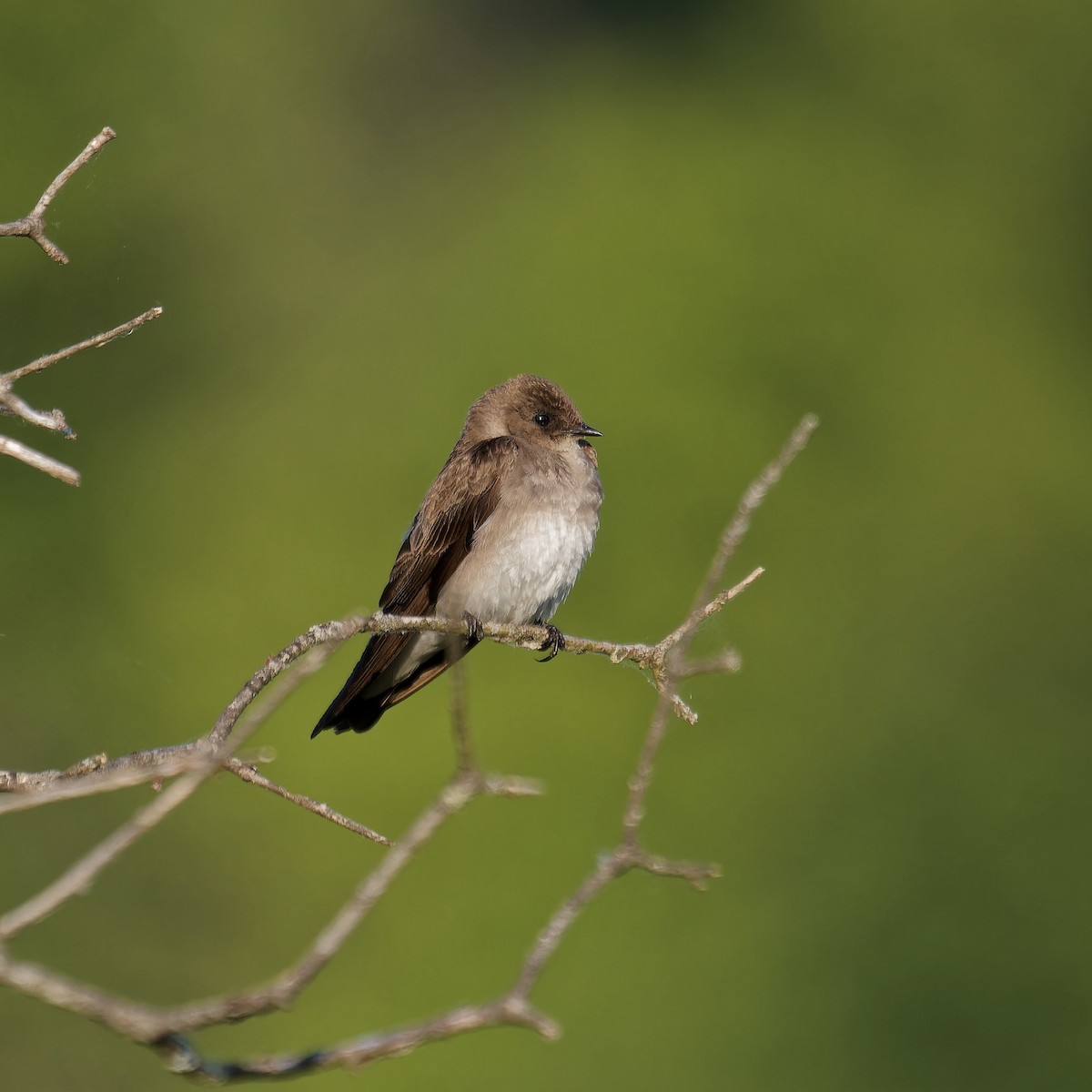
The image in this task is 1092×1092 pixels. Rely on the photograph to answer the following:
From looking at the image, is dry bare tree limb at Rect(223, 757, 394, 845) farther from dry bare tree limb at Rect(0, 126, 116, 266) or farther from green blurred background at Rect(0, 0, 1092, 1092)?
green blurred background at Rect(0, 0, 1092, 1092)

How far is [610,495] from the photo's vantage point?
53.3 ft

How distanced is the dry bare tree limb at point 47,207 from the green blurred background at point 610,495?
31.8 ft

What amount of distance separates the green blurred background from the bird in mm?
6786

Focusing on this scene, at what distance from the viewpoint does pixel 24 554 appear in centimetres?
2062

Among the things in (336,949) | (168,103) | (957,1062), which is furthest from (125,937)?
(336,949)

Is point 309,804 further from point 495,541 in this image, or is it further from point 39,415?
point 495,541

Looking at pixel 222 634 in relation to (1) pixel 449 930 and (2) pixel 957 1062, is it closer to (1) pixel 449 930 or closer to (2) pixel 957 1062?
(1) pixel 449 930

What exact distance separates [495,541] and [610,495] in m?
10.1

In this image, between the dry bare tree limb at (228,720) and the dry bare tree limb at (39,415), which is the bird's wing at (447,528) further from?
the dry bare tree limb at (39,415)

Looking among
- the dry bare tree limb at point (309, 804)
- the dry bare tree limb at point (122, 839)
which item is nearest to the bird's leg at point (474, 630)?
the dry bare tree limb at point (309, 804)

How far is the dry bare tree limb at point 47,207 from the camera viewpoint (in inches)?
133

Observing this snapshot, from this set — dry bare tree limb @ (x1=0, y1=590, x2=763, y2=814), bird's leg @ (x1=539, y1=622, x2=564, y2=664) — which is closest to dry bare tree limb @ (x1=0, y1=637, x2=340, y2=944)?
dry bare tree limb @ (x1=0, y1=590, x2=763, y2=814)

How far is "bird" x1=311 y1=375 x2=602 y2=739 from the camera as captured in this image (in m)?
6.04

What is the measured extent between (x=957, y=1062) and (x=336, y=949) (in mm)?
13082
